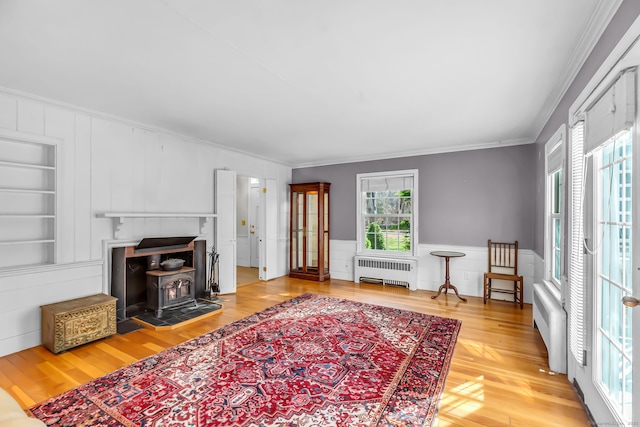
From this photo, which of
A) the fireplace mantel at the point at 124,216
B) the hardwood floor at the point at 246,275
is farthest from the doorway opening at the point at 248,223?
the fireplace mantel at the point at 124,216

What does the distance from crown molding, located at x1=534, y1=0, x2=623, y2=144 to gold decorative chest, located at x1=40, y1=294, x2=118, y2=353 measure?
484 centimetres

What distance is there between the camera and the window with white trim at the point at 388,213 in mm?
5719

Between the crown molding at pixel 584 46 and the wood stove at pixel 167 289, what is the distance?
4793mm

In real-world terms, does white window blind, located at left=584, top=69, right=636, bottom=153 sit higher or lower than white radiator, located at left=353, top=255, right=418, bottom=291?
higher

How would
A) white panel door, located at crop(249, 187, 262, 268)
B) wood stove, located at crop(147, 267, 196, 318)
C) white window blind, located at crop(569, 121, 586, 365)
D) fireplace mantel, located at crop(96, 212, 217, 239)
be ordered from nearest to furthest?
white window blind, located at crop(569, 121, 586, 365), fireplace mantel, located at crop(96, 212, 217, 239), wood stove, located at crop(147, 267, 196, 318), white panel door, located at crop(249, 187, 262, 268)

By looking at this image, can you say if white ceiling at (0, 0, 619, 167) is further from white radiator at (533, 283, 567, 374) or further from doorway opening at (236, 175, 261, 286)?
doorway opening at (236, 175, 261, 286)

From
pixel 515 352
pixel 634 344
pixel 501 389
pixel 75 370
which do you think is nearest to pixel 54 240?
pixel 75 370

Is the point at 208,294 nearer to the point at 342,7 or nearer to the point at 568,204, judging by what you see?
the point at 342,7

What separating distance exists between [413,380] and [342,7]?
2.76m

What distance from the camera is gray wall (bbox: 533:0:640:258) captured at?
1562 mm

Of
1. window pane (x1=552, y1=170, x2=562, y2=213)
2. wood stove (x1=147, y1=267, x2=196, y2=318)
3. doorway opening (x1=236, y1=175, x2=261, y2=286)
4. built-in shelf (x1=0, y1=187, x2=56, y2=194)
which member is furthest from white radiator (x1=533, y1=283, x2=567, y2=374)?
doorway opening (x1=236, y1=175, x2=261, y2=286)

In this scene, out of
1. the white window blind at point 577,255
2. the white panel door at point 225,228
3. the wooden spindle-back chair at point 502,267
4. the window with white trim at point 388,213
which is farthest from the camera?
the window with white trim at point 388,213

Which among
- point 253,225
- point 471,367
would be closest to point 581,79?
point 471,367

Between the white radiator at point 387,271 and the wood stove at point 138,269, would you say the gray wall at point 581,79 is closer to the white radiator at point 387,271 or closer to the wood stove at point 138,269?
the white radiator at point 387,271
